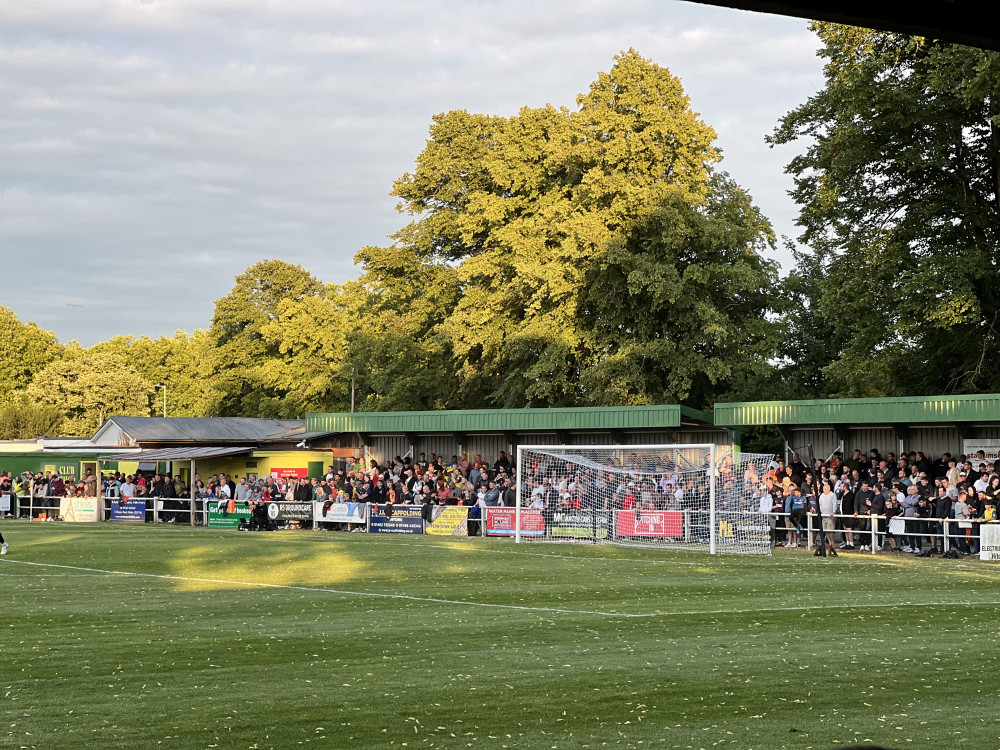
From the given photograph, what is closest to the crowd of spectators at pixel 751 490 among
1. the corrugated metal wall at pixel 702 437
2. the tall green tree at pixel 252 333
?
the corrugated metal wall at pixel 702 437

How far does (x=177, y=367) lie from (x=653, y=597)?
3862 inches

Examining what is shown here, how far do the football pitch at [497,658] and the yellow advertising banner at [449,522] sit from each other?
1287 cm

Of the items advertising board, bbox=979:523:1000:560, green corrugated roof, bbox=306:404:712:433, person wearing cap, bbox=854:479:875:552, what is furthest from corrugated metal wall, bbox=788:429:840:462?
advertising board, bbox=979:523:1000:560

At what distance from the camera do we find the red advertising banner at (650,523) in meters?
31.5

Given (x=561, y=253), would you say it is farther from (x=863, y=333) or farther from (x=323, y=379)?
(x=323, y=379)

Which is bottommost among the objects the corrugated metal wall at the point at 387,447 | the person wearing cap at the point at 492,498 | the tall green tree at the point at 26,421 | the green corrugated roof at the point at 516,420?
the person wearing cap at the point at 492,498

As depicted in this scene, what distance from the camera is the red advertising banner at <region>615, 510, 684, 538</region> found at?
31.5m

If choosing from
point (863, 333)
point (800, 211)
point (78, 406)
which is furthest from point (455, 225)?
point (78, 406)

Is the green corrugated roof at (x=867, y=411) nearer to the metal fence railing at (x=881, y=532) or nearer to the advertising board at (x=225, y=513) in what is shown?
the metal fence railing at (x=881, y=532)

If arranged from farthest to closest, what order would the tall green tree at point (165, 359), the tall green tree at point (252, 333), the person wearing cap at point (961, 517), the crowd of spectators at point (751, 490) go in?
the tall green tree at point (165, 359) → the tall green tree at point (252, 333) → the crowd of spectators at point (751, 490) → the person wearing cap at point (961, 517)

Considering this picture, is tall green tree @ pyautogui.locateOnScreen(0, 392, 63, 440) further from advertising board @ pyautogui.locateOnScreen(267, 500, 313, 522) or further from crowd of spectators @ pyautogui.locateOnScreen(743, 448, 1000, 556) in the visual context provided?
crowd of spectators @ pyautogui.locateOnScreen(743, 448, 1000, 556)

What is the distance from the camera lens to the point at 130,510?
4541cm

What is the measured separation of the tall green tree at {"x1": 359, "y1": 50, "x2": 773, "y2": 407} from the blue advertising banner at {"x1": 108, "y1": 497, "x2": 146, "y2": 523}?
12.8 meters

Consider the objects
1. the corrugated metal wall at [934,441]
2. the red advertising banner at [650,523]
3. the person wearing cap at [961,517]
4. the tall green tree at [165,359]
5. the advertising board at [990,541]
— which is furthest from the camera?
the tall green tree at [165,359]
